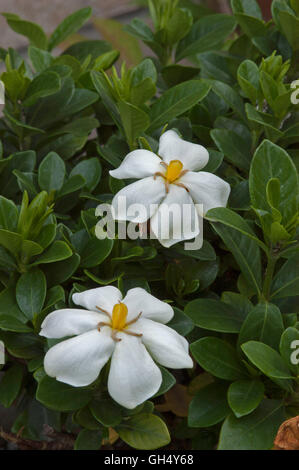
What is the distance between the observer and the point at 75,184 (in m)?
0.76

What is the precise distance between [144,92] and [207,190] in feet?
0.56

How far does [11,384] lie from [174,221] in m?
0.30

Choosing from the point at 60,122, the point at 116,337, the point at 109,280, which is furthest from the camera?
the point at 60,122

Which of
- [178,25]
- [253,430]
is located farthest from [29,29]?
[253,430]

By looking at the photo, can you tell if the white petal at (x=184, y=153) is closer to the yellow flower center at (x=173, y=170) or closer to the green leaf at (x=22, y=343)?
the yellow flower center at (x=173, y=170)

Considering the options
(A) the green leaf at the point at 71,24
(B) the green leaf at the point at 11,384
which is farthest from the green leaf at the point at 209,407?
(A) the green leaf at the point at 71,24

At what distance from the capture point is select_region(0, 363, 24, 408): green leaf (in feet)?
2.37

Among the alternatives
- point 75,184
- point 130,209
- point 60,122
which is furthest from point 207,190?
point 60,122

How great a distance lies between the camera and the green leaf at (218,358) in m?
0.65

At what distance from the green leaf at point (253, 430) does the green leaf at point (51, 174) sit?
13.6 inches

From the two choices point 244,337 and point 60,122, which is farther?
point 60,122

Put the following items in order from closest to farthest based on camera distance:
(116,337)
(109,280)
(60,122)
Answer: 1. (116,337)
2. (109,280)
3. (60,122)

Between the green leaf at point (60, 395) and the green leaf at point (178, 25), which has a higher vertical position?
the green leaf at point (178, 25)

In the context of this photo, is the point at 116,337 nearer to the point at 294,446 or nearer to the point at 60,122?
the point at 294,446
